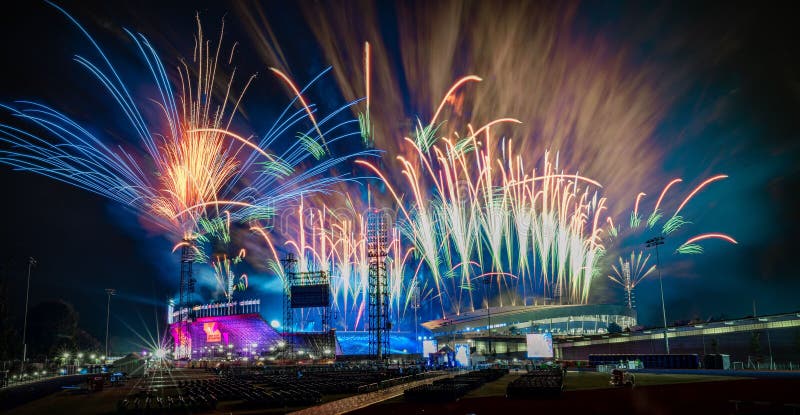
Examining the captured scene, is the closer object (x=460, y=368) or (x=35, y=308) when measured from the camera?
(x=460, y=368)

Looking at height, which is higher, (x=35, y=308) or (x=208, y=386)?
(x=35, y=308)

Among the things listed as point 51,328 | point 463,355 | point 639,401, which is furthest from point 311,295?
point 51,328

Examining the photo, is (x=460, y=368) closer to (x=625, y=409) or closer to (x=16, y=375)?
(x=625, y=409)

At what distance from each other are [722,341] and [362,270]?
4655 cm

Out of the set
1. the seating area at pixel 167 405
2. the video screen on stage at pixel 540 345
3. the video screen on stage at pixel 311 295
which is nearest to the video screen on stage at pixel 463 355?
the video screen on stage at pixel 540 345

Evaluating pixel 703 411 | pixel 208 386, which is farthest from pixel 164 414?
pixel 703 411

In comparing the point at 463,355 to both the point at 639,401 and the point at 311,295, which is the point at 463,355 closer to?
the point at 311,295

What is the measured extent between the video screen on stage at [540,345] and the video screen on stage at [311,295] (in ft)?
113

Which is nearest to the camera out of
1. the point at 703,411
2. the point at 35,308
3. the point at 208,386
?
the point at 703,411

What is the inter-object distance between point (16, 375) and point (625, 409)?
62.3m

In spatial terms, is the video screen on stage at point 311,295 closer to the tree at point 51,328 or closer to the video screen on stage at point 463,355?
the video screen on stage at point 463,355

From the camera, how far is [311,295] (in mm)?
80000

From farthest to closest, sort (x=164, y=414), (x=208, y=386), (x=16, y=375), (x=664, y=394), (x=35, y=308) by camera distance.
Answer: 1. (x=35, y=308)
2. (x=16, y=375)
3. (x=208, y=386)
4. (x=664, y=394)
5. (x=164, y=414)

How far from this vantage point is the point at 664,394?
104 ft
